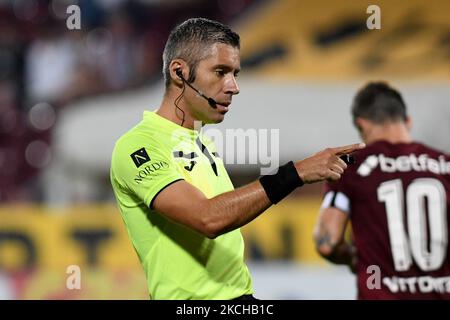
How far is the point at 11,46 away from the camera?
354 inches

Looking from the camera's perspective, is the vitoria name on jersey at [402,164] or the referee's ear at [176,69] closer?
the referee's ear at [176,69]

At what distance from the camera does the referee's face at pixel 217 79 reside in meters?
2.76

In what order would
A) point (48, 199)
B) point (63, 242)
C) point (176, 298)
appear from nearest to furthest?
point (176, 298)
point (63, 242)
point (48, 199)

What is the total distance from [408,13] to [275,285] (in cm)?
417

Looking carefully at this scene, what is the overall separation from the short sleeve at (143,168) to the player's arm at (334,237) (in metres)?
1.26

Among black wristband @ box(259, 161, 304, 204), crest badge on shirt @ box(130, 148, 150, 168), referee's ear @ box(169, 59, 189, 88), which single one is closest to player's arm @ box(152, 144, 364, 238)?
black wristband @ box(259, 161, 304, 204)

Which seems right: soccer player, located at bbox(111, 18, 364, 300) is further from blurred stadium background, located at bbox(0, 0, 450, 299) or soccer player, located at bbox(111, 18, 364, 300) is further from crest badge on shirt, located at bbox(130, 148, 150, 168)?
blurred stadium background, located at bbox(0, 0, 450, 299)

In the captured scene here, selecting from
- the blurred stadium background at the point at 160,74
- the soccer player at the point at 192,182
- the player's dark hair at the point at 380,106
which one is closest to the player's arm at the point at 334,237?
the player's dark hair at the point at 380,106

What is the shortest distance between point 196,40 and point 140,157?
44cm

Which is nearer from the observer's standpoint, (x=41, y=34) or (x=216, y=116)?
(x=216, y=116)

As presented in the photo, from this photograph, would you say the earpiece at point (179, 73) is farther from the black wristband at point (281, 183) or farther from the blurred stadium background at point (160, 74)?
the blurred stadium background at point (160, 74)

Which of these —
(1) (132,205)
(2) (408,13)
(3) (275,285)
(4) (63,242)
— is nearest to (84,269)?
(4) (63,242)

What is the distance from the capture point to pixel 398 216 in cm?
375

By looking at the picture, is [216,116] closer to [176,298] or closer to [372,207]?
[176,298]
